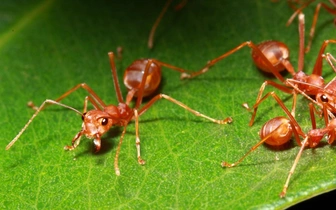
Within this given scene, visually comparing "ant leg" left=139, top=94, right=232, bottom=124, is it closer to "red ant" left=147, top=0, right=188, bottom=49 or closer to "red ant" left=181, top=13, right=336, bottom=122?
"red ant" left=181, top=13, right=336, bottom=122

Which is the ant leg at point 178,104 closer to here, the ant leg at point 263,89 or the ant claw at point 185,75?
the ant leg at point 263,89

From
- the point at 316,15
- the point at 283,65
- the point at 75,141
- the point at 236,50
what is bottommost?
the point at 75,141

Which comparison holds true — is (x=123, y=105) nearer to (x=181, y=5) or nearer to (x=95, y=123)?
(x=95, y=123)

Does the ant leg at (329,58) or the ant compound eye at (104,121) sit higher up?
the ant leg at (329,58)

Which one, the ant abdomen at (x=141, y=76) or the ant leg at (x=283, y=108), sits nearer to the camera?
the ant leg at (x=283, y=108)

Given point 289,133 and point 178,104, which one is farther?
point 178,104

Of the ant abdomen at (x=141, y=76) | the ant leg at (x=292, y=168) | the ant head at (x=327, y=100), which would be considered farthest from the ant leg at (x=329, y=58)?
the ant abdomen at (x=141, y=76)

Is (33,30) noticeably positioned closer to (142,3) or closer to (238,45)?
(142,3)

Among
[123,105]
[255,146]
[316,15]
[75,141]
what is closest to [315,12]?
[316,15]

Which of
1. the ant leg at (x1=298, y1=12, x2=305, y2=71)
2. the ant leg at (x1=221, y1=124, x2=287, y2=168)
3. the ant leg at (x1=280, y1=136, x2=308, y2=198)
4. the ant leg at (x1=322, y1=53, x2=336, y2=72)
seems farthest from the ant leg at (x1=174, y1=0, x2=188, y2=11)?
the ant leg at (x1=280, y1=136, x2=308, y2=198)
